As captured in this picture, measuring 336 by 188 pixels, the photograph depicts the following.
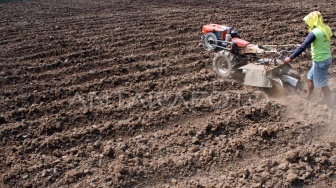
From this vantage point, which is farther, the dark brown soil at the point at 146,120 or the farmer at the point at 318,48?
the farmer at the point at 318,48

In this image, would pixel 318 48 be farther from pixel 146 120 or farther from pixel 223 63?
pixel 146 120

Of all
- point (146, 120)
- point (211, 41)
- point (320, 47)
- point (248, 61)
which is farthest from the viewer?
point (211, 41)

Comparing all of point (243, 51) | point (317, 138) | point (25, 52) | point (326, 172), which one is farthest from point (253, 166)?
point (25, 52)

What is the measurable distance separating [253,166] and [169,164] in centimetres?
106

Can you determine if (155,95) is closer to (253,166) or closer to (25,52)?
(253,166)

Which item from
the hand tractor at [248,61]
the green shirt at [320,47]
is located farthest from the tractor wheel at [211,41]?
the green shirt at [320,47]

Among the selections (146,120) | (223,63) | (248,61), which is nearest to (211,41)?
(223,63)

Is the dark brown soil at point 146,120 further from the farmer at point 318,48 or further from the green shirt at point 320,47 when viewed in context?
the green shirt at point 320,47

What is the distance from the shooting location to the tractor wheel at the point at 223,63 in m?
6.65

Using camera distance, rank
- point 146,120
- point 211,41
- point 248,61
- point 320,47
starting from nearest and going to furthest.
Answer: point 320,47 < point 146,120 < point 248,61 < point 211,41

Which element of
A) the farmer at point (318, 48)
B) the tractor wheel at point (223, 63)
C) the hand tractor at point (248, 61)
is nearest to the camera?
the farmer at point (318, 48)

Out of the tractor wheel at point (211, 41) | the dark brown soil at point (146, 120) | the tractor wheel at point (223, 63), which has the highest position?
the tractor wheel at point (211, 41)

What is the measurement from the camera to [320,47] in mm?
5504

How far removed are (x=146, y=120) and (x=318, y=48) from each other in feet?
9.37
